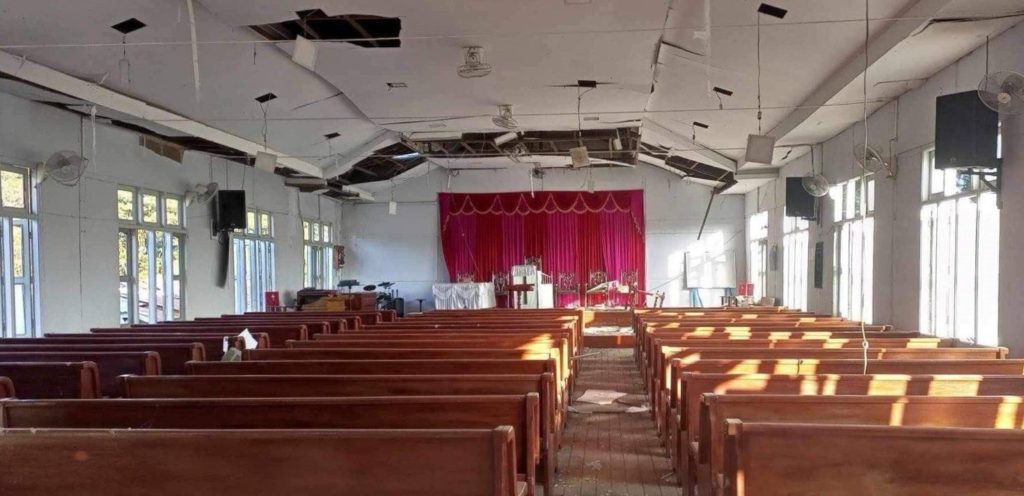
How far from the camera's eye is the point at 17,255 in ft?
20.5

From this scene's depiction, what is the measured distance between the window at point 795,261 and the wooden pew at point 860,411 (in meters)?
7.75

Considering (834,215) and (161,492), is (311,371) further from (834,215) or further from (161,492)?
(834,215)

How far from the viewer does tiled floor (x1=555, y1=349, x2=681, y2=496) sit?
10.9 feet

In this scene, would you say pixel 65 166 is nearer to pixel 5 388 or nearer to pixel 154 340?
pixel 154 340

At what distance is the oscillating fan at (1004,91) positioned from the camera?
12.3 feet

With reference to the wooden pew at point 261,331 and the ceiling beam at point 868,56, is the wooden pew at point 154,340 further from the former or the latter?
the ceiling beam at point 868,56

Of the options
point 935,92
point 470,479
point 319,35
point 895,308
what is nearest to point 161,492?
point 470,479

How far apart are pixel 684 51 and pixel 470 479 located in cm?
538

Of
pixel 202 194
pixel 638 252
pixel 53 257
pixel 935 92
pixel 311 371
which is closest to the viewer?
pixel 311 371

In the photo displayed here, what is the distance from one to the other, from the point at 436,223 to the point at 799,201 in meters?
9.04

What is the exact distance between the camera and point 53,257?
6637mm

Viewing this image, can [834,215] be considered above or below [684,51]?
below

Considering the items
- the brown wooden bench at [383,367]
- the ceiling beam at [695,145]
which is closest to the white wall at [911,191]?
the ceiling beam at [695,145]

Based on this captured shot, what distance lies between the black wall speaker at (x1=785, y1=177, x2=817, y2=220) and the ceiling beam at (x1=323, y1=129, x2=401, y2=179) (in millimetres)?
6315
